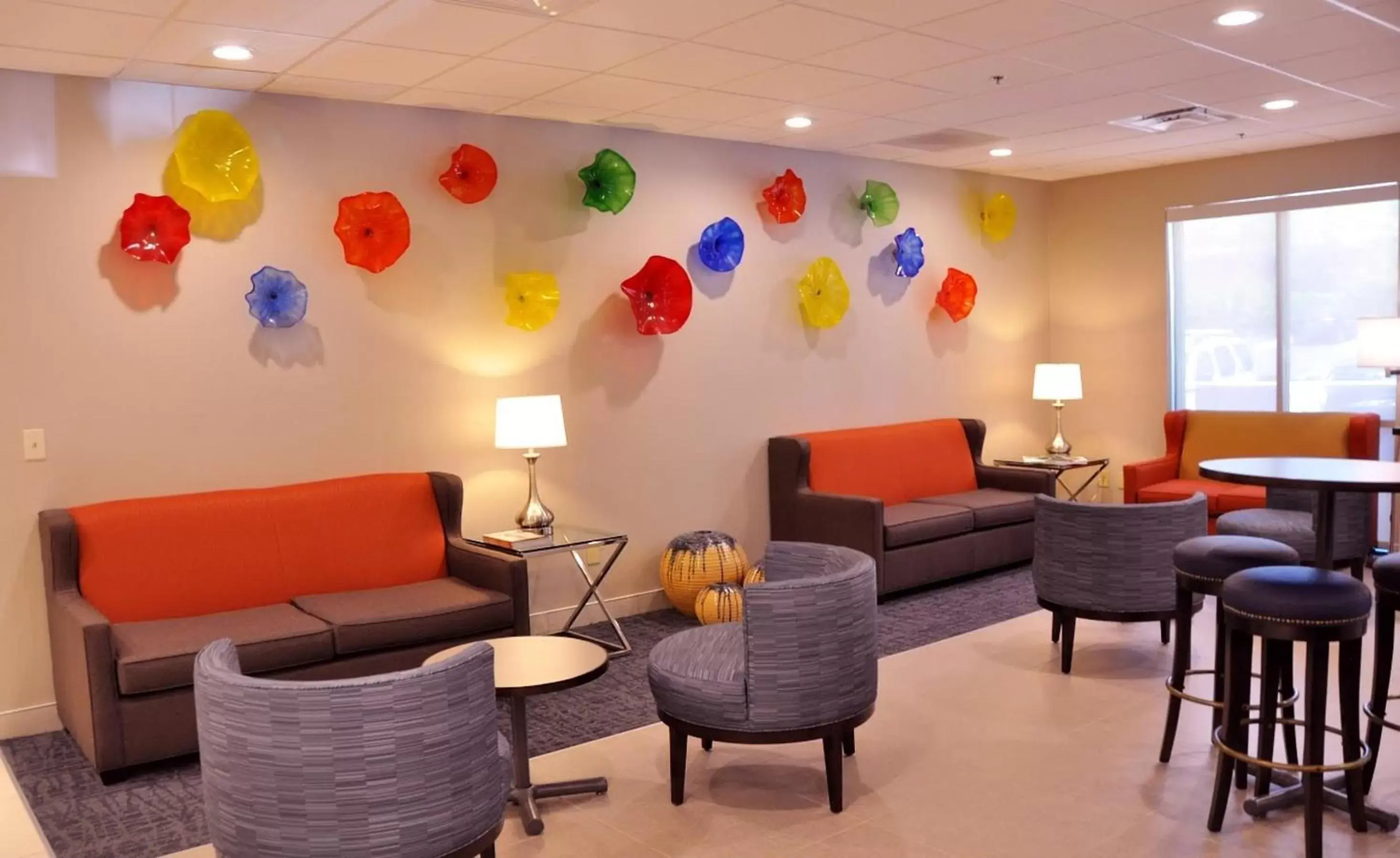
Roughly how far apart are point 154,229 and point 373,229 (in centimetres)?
92

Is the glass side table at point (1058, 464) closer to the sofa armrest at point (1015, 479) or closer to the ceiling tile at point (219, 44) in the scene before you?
the sofa armrest at point (1015, 479)

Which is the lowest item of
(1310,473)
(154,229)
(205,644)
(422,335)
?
(205,644)

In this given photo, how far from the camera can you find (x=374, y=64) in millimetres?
4484

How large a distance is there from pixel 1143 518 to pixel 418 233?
11.5 feet

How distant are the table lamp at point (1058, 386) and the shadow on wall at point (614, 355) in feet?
10.3

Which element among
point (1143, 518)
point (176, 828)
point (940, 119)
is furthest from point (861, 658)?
→ point (940, 119)

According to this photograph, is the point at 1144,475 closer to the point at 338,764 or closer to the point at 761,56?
the point at 761,56

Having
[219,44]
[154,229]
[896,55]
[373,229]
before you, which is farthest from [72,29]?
[896,55]

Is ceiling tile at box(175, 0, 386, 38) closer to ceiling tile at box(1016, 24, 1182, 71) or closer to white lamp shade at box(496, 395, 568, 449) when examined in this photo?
white lamp shade at box(496, 395, 568, 449)

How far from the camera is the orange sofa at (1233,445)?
6879mm

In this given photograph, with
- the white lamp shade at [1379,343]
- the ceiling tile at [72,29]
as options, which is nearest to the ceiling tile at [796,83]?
the ceiling tile at [72,29]

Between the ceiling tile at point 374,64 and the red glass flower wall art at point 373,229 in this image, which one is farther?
the red glass flower wall art at point 373,229

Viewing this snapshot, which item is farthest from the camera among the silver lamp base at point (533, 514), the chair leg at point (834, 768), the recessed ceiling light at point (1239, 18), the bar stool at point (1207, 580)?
the silver lamp base at point (533, 514)

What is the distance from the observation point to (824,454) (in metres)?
6.81
